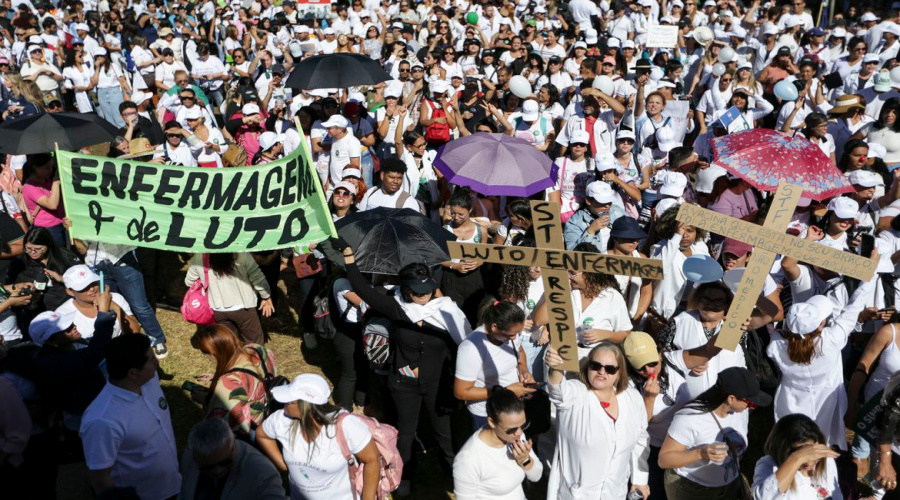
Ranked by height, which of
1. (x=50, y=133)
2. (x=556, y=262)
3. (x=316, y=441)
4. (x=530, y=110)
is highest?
(x=556, y=262)

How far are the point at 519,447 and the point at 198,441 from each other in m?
1.65

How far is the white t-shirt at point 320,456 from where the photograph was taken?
4.00 m

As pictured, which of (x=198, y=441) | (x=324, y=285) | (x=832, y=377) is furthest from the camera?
(x=324, y=285)

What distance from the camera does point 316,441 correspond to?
4.00 meters

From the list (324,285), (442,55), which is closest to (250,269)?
(324,285)

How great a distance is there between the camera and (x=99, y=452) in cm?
394

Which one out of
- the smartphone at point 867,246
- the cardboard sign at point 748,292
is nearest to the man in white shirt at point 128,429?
the cardboard sign at point 748,292

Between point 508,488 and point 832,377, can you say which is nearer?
point 508,488

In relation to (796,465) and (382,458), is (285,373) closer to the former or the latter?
(382,458)

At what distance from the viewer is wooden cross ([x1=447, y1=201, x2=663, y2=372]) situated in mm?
3785

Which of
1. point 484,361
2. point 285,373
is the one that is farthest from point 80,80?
point 484,361

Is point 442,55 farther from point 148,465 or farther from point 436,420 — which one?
point 148,465

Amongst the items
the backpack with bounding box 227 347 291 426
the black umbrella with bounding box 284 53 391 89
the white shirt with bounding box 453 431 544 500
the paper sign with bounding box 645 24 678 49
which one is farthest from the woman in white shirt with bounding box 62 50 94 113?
the white shirt with bounding box 453 431 544 500

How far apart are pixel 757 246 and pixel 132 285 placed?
18.4 feet
